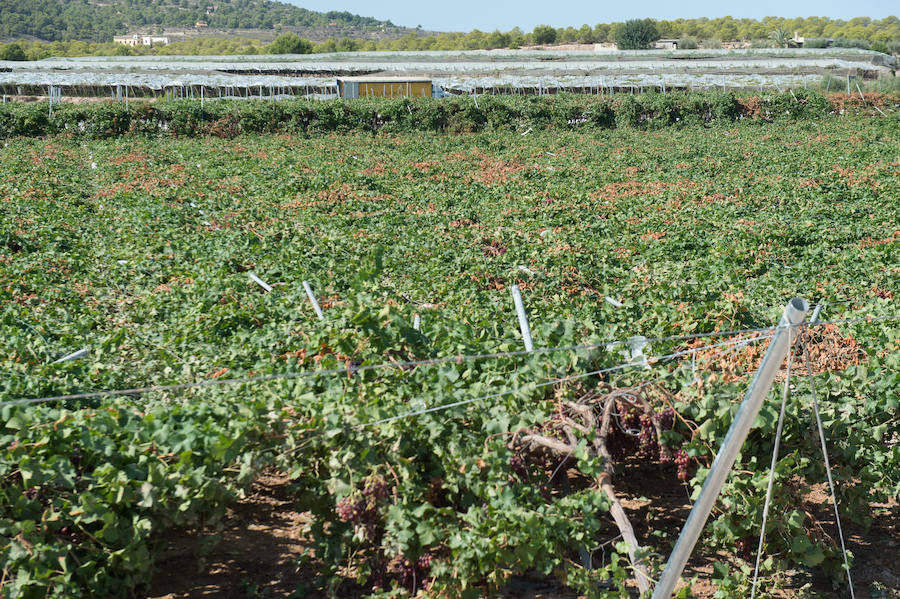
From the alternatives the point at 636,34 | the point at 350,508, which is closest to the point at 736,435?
the point at 350,508

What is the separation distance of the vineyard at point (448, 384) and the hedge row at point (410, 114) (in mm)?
16589

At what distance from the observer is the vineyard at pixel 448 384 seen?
4008 mm

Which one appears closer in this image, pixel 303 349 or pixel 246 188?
pixel 303 349

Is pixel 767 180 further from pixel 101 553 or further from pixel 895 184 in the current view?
pixel 101 553

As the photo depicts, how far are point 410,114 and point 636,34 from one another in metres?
77.4

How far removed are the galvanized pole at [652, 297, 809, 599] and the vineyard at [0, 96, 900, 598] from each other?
332 mm

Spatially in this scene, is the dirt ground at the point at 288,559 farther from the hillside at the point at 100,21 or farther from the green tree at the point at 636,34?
the hillside at the point at 100,21

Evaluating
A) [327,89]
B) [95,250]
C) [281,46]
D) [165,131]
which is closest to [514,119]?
[165,131]

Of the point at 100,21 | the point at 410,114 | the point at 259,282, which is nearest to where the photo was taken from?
the point at 259,282

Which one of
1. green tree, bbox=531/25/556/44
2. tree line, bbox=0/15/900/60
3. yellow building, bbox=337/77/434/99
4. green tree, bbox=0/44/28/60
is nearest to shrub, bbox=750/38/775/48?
tree line, bbox=0/15/900/60

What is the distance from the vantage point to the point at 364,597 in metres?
4.23

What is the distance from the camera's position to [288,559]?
4805 millimetres

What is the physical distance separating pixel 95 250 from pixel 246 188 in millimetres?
6201

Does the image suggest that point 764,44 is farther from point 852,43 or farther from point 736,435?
point 736,435
